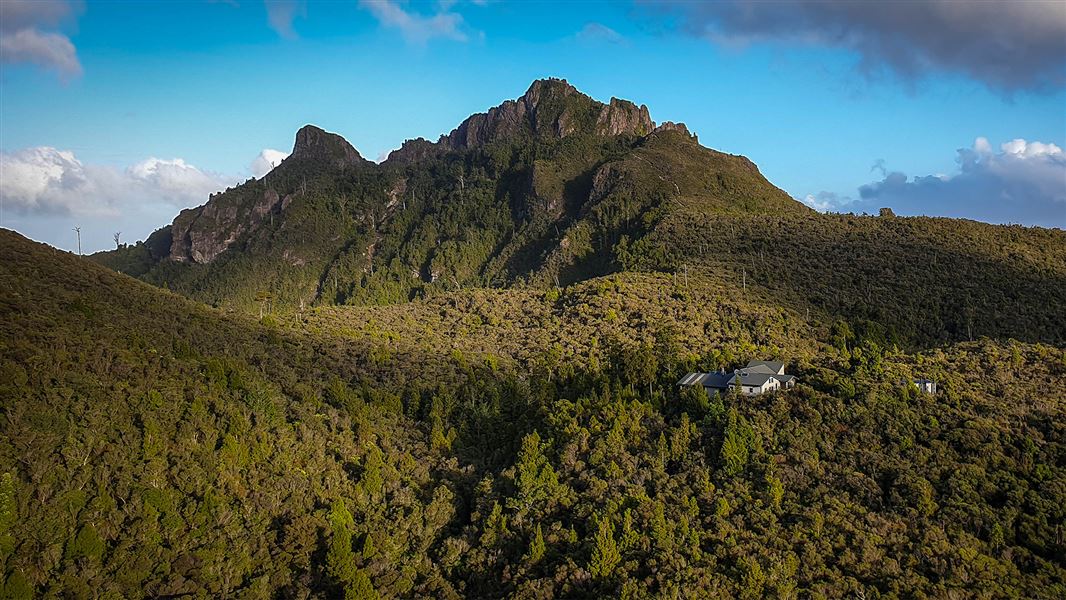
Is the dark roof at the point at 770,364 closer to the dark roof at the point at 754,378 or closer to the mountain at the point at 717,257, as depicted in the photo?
the dark roof at the point at 754,378

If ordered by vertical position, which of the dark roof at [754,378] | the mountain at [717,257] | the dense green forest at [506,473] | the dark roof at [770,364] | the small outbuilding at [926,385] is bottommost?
the dense green forest at [506,473]

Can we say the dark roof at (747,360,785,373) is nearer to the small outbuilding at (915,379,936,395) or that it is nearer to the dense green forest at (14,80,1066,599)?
the dense green forest at (14,80,1066,599)

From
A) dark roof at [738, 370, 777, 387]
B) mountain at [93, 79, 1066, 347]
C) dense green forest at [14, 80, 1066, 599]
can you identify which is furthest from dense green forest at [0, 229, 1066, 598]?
mountain at [93, 79, 1066, 347]

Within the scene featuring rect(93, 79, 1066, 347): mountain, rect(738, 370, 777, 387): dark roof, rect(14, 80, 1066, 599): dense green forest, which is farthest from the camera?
rect(93, 79, 1066, 347): mountain

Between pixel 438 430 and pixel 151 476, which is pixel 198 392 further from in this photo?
pixel 438 430

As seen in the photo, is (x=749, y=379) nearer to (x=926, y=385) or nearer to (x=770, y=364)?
(x=770, y=364)

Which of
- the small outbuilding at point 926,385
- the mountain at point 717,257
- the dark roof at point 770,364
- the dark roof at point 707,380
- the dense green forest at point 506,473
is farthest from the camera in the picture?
→ the mountain at point 717,257

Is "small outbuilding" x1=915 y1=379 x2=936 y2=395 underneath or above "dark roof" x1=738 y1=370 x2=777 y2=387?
underneath

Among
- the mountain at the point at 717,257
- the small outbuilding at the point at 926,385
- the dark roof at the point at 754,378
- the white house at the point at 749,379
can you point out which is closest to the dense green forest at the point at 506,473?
the white house at the point at 749,379

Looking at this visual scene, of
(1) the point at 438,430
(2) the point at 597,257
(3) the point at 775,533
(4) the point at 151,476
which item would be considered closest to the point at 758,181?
(2) the point at 597,257
